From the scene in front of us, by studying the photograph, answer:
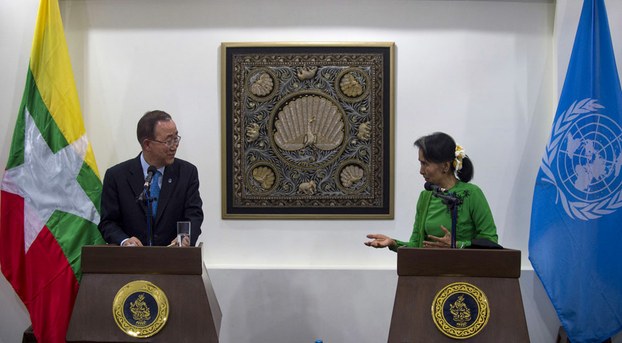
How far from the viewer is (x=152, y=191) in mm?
3291

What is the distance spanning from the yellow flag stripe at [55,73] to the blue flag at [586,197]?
2.82 meters

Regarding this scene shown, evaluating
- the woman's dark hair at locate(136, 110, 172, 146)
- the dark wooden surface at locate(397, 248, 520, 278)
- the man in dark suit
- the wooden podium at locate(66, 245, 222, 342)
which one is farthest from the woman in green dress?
the woman's dark hair at locate(136, 110, 172, 146)

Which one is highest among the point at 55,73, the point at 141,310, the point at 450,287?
the point at 55,73

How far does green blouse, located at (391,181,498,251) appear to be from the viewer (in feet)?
9.93

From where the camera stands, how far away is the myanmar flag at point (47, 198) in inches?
150

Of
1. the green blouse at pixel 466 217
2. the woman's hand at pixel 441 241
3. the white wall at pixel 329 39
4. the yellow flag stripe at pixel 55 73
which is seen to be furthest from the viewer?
the white wall at pixel 329 39

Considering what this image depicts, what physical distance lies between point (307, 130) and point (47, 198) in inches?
65.6

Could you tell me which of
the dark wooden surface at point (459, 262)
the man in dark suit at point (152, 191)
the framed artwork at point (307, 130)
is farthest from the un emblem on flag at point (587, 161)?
the man in dark suit at point (152, 191)

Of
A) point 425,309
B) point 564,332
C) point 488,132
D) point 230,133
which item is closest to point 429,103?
point 488,132

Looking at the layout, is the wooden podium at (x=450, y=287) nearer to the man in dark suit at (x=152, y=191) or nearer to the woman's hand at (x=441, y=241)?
the woman's hand at (x=441, y=241)

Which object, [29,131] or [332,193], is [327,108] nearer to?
[332,193]

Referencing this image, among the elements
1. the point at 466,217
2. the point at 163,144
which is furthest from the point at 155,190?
the point at 466,217

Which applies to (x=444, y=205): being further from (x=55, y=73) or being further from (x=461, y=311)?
(x=55, y=73)

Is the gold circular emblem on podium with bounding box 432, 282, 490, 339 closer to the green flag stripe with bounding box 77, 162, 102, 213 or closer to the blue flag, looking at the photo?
the blue flag
